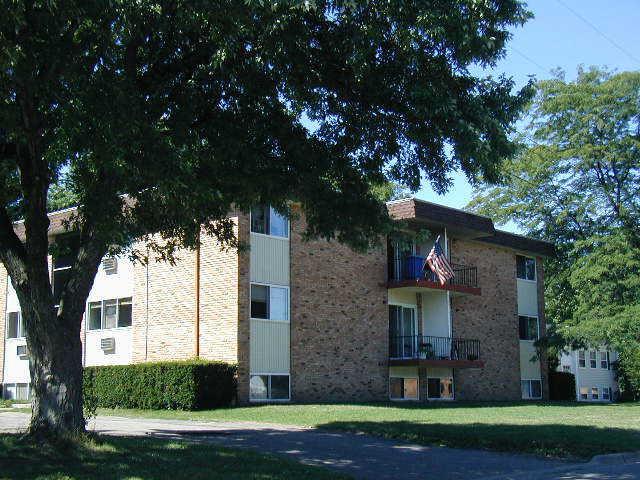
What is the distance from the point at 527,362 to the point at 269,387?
14897 millimetres

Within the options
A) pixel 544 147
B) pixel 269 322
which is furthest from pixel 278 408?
pixel 544 147

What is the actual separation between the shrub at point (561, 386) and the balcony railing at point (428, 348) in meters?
7.48

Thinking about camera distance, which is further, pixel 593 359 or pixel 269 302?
pixel 593 359

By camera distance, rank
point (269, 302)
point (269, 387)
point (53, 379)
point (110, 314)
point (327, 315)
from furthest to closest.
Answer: point (110, 314) → point (327, 315) → point (269, 302) → point (269, 387) → point (53, 379)

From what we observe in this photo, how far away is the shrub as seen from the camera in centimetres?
3631

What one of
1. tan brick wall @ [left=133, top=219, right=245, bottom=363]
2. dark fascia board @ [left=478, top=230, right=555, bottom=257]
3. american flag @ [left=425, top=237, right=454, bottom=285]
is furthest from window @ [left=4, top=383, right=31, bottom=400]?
dark fascia board @ [left=478, top=230, right=555, bottom=257]

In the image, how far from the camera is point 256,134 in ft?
41.9

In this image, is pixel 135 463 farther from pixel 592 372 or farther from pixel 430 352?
pixel 592 372

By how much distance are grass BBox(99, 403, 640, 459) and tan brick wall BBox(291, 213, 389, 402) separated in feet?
A: 12.2

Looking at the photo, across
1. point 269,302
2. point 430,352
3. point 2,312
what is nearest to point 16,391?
point 2,312

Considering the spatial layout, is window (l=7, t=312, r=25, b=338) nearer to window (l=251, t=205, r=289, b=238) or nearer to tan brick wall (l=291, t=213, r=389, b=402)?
window (l=251, t=205, r=289, b=238)

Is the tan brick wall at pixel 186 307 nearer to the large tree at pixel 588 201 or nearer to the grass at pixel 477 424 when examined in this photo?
the grass at pixel 477 424

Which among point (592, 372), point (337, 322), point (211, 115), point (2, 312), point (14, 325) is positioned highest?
point (211, 115)

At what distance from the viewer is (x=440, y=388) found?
99.2 ft
